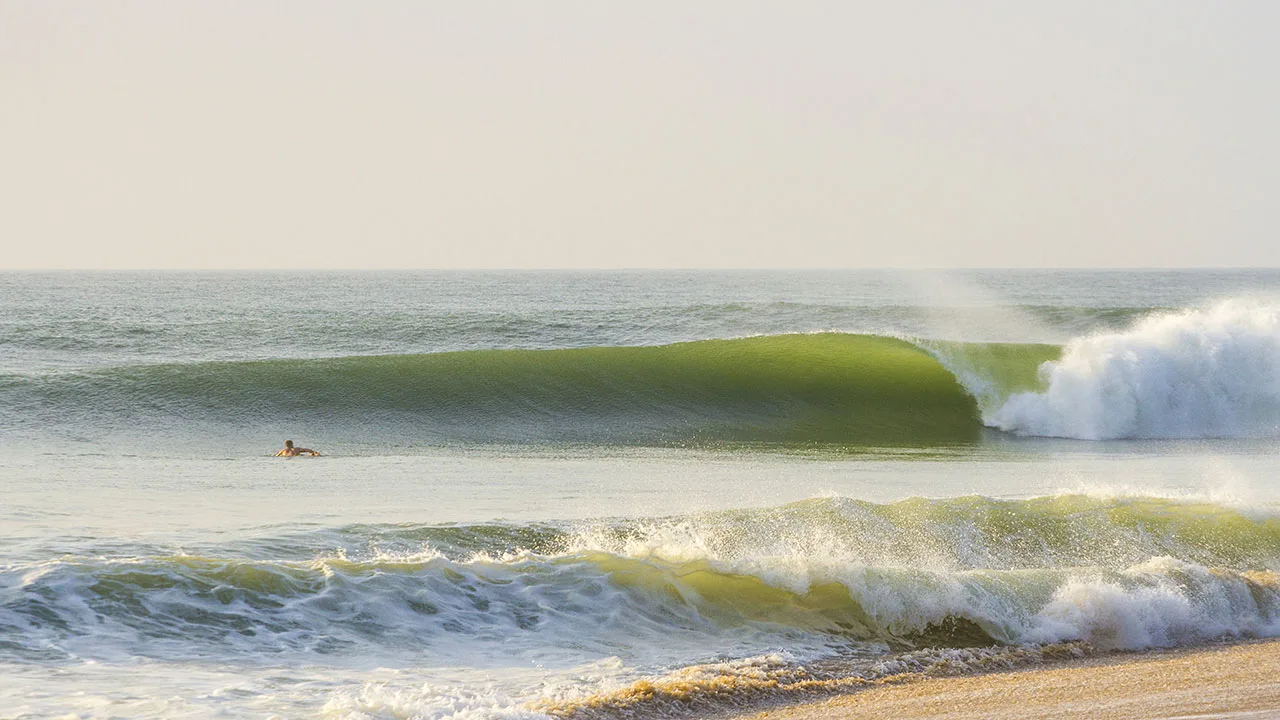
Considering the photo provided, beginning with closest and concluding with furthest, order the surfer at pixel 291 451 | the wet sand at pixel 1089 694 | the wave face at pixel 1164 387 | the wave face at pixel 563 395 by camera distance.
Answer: the wet sand at pixel 1089 694 → the surfer at pixel 291 451 → the wave face at pixel 563 395 → the wave face at pixel 1164 387

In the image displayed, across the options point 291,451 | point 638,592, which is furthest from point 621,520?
point 291,451

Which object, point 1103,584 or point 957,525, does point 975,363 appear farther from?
point 1103,584

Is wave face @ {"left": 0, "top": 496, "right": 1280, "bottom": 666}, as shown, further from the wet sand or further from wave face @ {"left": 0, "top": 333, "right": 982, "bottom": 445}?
wave face @ {"left": 0, "top": 333, "right": 982, "bottom": 445}

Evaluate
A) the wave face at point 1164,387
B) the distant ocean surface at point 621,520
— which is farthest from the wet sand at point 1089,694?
the wave face at point 1164,387

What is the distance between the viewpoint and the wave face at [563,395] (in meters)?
16.6

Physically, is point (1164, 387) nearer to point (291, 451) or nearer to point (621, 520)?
point (621, 520)

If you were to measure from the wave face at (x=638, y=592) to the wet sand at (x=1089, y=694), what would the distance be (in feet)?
1.94

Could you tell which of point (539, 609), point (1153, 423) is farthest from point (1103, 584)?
point (1153, 423)

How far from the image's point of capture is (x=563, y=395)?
18.7 meters

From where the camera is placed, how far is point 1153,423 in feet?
61.0

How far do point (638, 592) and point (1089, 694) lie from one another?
249 centimetres

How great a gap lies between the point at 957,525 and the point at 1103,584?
1579mm

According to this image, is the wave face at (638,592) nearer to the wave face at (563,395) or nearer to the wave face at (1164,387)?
the wave face at (563,395)

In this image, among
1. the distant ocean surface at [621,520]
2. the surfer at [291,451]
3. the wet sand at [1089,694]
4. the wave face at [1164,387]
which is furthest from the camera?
the wave face at [1164,387]
